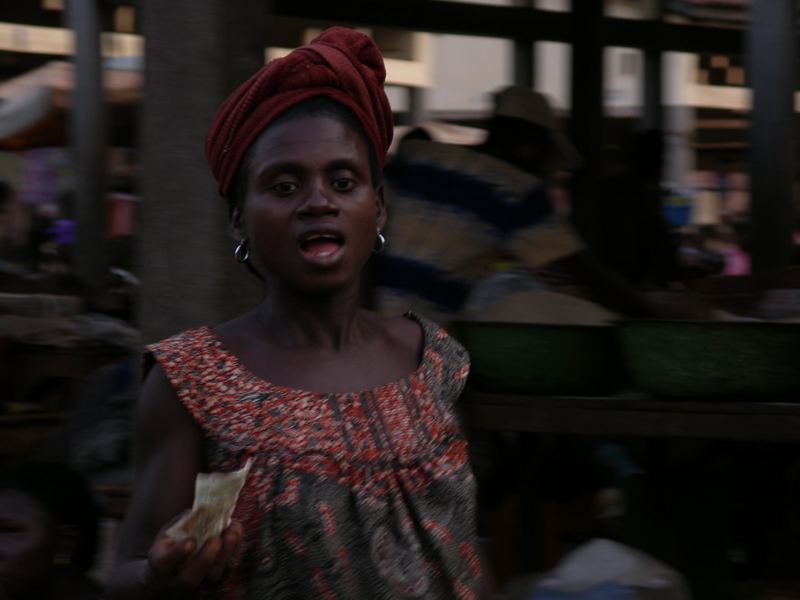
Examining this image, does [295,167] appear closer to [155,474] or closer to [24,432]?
[155,474]

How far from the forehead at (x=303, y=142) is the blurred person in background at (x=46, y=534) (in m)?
1.68

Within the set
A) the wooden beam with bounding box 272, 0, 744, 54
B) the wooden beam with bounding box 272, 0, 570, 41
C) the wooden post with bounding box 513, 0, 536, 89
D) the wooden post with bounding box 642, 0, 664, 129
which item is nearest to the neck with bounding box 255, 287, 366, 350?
the wooden beam with bounding box 272, 0, 744, 54

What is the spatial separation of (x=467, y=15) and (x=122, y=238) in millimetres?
3127

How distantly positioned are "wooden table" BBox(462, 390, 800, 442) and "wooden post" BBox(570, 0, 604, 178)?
16.9 feet

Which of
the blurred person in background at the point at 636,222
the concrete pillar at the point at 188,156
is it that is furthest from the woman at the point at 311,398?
the blurred person in background at the point at 636,222

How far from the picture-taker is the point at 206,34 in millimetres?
3438

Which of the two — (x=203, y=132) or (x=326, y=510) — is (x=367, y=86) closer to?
(x=326, y=510)

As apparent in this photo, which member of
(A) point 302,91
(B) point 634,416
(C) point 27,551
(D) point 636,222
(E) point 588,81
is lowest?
(C) point 27,551

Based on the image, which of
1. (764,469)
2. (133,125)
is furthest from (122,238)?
(764,469)

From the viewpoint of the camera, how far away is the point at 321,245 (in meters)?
1.83

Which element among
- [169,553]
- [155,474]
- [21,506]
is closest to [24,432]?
[21,506]

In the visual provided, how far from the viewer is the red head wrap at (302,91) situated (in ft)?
6.05

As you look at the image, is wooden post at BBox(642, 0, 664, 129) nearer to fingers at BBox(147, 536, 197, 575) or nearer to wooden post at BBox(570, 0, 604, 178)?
A: wooden post at BBox(570, 0, 604, 178)

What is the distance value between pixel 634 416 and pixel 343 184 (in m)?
1.84
